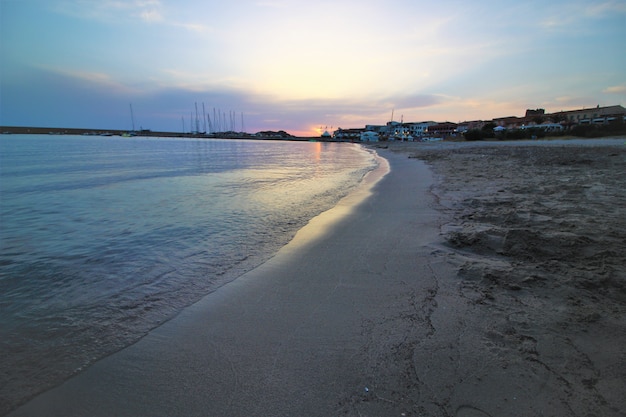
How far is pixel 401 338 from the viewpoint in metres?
2.93

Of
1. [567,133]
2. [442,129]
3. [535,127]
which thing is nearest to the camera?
[567,133]

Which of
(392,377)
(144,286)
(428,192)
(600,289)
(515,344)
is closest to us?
(392,377)

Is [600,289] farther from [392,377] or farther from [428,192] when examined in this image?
[428,192]

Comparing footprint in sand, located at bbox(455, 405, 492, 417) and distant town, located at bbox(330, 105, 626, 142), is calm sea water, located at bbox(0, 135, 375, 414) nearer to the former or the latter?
footprint in sand, located at bbox(455, 405, 492, 417)

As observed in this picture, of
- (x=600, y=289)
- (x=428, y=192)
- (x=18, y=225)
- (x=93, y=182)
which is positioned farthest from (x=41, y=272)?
(x=93, y=182)

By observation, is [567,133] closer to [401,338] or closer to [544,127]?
[544,127]

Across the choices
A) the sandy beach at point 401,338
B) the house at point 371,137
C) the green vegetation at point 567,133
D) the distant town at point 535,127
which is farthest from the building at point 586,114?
the sandy beach at point 401,338

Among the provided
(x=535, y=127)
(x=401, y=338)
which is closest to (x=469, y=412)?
(x=401, y=338)

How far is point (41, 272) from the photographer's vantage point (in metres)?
4.98

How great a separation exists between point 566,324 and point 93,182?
1861 centimetres

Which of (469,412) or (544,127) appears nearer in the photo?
(469,412)

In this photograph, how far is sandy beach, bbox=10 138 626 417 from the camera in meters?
2.23

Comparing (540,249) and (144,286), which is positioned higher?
(540,249)

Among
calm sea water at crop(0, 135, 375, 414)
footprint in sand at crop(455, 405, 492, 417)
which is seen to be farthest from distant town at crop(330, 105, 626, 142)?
footprint in sand at crop(455, 405, 492, 417)
